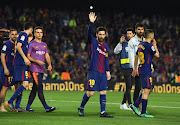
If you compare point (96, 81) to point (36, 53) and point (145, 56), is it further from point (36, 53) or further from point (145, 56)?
point (36, 53)

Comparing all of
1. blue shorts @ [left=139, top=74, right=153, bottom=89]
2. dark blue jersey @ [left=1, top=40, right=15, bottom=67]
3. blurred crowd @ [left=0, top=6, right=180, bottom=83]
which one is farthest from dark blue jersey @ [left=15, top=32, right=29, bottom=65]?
blurred crowd @ [left=0, top=6, right=180, bottom=83]

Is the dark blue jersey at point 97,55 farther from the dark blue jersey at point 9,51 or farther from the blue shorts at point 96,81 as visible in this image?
the dark blue jersey at point 9,51

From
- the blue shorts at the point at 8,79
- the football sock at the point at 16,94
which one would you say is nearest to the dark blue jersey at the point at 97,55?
the football sock at the point at 16,94

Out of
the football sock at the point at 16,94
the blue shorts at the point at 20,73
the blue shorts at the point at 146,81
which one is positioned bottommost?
the football sock at the point at 16,94

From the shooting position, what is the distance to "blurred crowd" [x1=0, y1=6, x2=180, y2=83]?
1080 inches

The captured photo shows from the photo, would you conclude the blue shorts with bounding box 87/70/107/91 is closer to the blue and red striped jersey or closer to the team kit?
the team kit

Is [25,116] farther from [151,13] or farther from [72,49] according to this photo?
[151,13]

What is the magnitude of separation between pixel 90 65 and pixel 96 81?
433 millimetres

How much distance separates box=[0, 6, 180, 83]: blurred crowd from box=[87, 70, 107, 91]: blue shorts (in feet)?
52.0

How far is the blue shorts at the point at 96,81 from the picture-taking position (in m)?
9.69

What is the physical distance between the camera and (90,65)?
9.88 meters

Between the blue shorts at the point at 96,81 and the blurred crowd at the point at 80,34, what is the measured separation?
15.8 meters

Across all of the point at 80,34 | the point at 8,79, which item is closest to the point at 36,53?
the point at 8,79

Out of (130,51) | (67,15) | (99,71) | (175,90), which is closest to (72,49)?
(67,15)
